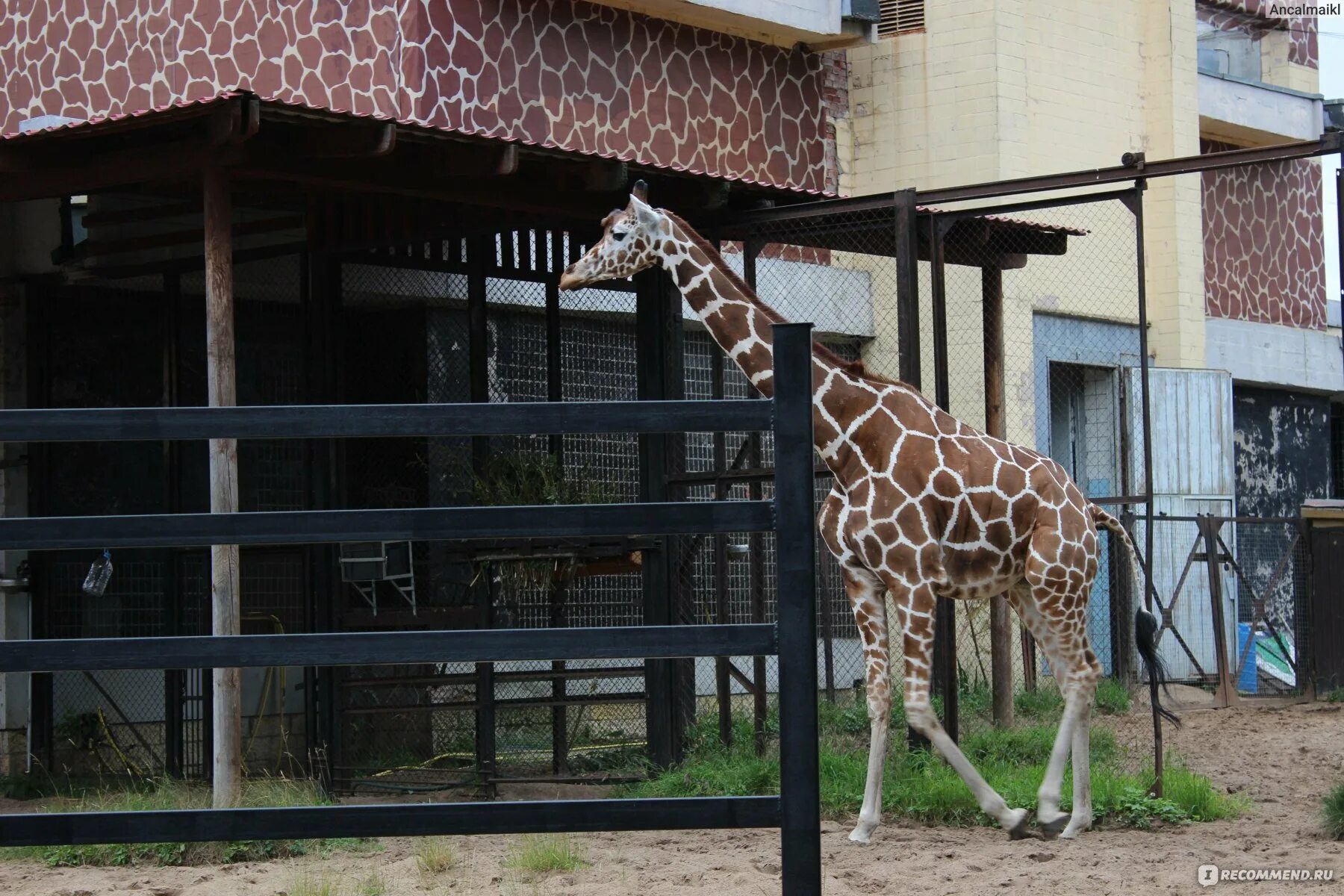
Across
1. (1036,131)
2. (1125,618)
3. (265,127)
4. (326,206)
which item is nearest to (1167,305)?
(1036,131)

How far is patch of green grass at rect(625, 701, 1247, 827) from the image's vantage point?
330 inches

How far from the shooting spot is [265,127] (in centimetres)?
859

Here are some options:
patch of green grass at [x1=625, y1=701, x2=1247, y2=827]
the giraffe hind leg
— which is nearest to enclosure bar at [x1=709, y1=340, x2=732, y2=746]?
patch of green grass at [x1=625, y1=701, x2=1247, y2=827]

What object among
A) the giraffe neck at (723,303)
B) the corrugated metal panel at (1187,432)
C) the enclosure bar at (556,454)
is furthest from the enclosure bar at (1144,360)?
the corrugated metal panel at (1187,432)

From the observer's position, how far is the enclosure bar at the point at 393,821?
3.69 metres

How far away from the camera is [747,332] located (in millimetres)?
8500

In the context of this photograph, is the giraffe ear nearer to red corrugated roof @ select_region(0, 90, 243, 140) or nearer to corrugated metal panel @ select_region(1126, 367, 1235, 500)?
red corrugated roof @ select_region(0, 90, 243, 140)

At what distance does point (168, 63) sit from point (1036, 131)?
8.33 meters

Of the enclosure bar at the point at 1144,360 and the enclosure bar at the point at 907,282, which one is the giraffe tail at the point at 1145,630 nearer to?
the enclosure bar at the point at 1144,360

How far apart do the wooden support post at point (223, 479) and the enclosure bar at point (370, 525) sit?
4458 mm

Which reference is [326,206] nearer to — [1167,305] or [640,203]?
[640,203]

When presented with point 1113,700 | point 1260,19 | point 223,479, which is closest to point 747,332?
point 223,479

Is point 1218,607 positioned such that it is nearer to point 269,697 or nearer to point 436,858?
point 269,697

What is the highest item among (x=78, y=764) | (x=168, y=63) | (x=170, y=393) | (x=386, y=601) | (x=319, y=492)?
(x=168, y=63)
